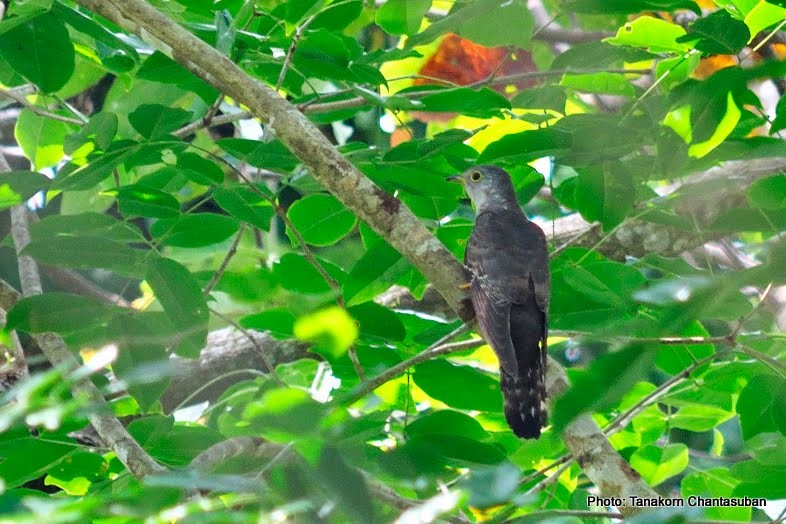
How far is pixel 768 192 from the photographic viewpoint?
325cm

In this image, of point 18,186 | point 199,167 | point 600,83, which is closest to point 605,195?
point 600,83

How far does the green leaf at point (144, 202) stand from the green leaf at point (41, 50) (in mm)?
587

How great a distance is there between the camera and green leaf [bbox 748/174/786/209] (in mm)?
3123

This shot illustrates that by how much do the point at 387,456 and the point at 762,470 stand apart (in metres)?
2.43

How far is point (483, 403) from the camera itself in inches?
152

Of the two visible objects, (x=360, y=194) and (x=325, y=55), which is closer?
(x=360, y=194)

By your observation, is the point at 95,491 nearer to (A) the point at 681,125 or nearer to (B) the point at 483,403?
(B) the point at 483,403

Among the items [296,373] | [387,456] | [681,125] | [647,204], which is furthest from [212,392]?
[387,456]

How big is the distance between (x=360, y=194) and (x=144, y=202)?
886 mm

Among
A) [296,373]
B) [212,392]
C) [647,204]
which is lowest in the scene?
[212,392]

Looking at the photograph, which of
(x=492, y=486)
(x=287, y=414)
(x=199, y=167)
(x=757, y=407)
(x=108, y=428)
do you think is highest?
(x=287, y=414)

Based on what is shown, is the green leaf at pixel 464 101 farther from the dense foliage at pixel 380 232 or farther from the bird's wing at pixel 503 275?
the bird's wing at pixel 503 275

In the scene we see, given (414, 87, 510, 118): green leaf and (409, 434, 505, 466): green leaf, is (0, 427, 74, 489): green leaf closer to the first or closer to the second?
(409, 434, 505, 466): green leaf

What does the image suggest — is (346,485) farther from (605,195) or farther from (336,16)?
(336,16)
